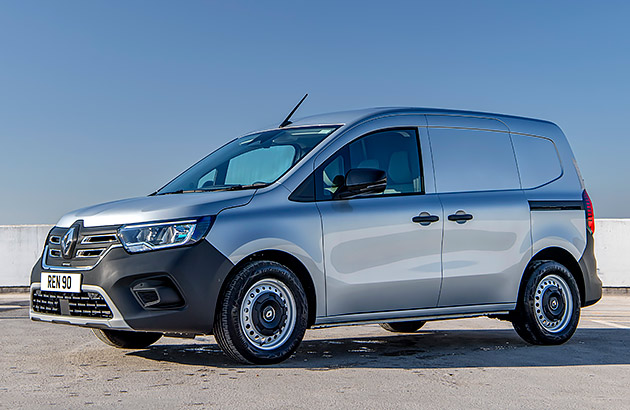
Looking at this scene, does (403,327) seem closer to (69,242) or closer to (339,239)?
(339,239)

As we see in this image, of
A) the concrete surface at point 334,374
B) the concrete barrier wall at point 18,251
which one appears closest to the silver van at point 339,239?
the concrete surface at point 334,374

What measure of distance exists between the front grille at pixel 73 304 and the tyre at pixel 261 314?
0.82 m

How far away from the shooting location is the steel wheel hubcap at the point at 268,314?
6.16m

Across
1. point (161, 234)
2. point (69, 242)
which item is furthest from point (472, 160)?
point (69, 242)

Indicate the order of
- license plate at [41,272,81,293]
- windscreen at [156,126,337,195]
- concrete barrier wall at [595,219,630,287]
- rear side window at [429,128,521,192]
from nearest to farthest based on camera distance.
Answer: license plate at [41,272,81,293] < windscreen at [156,126,337,195] < rear side window at [429,128,521,192] < concrete barrier wall at [595,219,630,287]

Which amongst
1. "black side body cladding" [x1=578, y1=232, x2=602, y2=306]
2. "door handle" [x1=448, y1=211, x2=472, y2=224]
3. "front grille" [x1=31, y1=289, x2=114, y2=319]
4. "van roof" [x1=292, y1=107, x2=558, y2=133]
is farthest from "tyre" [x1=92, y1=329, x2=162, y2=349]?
"black side body cladding" [x1=578, y1=232, x2=602, y2=306]

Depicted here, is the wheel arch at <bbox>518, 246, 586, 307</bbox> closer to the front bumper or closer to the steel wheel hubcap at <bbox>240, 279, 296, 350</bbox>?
the steel wheel hubcap at <bbox>240, 279, 296, 350</bbox>

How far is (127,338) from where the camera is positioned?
7.26 metres

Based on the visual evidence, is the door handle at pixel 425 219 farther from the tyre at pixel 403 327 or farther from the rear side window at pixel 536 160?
the tyre at pixel 403 327

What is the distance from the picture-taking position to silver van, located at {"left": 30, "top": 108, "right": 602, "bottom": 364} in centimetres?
598

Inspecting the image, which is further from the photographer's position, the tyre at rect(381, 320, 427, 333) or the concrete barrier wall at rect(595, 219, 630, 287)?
the concrete barrier wall at rect(595, 219, 630, 287)

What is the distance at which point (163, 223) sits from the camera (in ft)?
19.6

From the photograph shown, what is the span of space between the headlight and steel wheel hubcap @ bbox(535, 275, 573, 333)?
3.48 metres

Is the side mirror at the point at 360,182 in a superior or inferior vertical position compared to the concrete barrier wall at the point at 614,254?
superior
